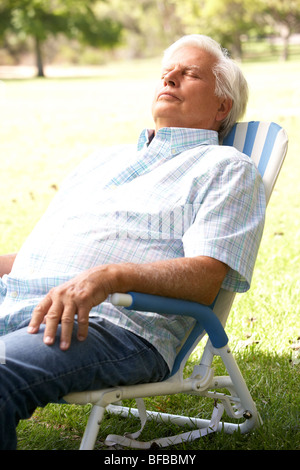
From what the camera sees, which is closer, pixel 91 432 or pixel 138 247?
pixel 91 432

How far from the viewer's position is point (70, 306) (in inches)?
83.4

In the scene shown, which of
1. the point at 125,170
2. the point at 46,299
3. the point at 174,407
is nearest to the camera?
the point at 46,299

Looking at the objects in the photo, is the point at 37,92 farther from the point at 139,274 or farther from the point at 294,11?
the point at 294,11

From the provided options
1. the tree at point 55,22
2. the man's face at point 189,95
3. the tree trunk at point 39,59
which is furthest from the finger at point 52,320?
→ the tree at point 55,22

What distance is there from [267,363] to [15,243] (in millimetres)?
2930

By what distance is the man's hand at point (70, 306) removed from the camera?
6.96ft

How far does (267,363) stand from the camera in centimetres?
350

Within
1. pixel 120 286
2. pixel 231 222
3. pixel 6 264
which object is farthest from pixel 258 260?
pixel 120 286

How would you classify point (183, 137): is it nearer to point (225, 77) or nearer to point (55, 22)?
point (225, 77)

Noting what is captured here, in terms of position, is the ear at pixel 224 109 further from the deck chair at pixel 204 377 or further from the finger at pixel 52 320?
the finger at pixel 52 320

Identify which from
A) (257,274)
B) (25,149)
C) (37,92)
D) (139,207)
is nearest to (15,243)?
(257,274)

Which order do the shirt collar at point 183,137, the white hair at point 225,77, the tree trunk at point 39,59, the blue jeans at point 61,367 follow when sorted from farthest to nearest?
the tree trunk at point 39,59, the white hair at point 225,77, the shirt collar at point 183,137, the blue jeans at point 61,367

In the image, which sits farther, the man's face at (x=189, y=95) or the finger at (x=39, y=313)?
the man's face at (x=189, y=95)

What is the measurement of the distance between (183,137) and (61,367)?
4.01ft
